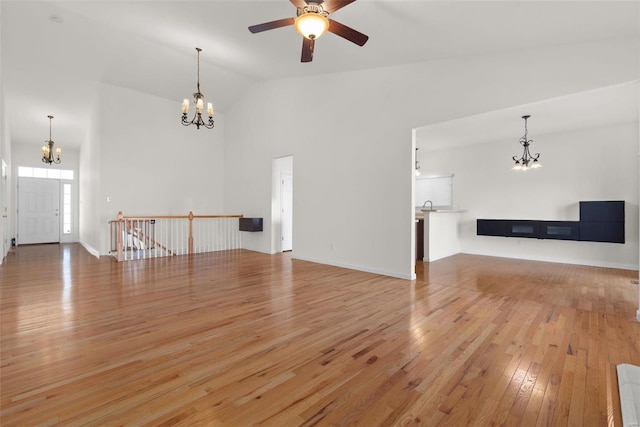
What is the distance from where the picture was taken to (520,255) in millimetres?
6801

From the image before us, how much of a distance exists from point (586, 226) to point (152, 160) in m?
9.46

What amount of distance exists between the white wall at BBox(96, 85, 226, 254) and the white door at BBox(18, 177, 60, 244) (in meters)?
5.22

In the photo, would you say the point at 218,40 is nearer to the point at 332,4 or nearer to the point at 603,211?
the point at 332,4

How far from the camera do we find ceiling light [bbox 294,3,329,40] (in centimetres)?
265

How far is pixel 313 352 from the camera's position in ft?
7.63

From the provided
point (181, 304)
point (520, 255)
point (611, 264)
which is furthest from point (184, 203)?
point (611, 264)

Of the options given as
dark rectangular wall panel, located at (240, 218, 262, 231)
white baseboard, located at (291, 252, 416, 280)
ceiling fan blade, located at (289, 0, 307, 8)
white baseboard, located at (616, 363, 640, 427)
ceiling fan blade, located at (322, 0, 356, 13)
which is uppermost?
ceiling fan blade, located at (289, 0, 307, 8)

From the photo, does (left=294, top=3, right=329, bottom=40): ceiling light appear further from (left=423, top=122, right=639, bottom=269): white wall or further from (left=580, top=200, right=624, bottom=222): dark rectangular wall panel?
(left=580, top=200, right=624, bottom=222): dark rectangular wall panel

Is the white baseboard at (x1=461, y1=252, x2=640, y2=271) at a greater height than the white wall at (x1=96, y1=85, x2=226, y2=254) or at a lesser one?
lesser

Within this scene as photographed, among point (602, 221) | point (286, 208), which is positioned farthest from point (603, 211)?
point (286, 208)

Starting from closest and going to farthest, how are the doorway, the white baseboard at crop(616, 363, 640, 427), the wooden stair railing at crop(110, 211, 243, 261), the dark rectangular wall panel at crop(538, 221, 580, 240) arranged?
the white baseboard at crop(616, 363, 640, 427) < the dark rectangular wall panel at crop(538, 221, 580, 240) < the wooden stair railing at crop(110, 211, 243, 261) < the doorway

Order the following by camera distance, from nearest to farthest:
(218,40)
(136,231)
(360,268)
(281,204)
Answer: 1. (218,40)
2. (360,268)
3. (136,231)
4. (281,204)

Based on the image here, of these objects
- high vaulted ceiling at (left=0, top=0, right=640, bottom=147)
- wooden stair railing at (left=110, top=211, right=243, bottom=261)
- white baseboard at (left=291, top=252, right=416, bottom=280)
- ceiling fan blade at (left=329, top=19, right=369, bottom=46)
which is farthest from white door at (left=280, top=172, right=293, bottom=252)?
ceiling fan blade at (left=329, top=19, right=369, bottom=46)

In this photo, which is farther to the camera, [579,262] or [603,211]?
[579,262]
